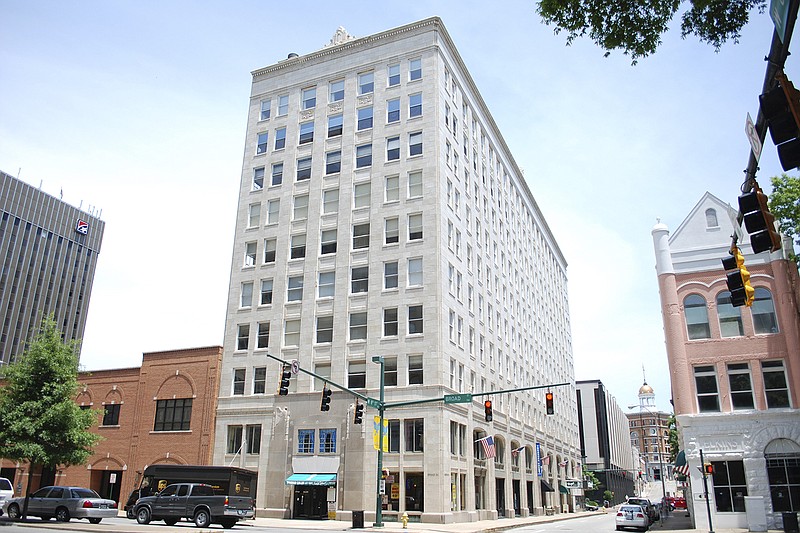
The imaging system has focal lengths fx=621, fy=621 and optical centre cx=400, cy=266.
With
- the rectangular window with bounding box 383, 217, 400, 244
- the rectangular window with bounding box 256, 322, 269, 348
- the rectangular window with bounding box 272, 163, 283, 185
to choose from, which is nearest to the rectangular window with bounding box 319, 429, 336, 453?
the rectangular window with bounding box 256, 322, 269, 348

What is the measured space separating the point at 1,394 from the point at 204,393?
18.2 m

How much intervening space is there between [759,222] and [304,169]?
46.0 metres

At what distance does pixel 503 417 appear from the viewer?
2265 inches

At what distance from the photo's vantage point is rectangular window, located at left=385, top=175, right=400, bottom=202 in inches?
1941

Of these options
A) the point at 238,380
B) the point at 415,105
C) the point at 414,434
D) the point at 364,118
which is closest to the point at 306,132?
the point at 364,118

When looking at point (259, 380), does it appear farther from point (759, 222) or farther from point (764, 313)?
point (759, 222)

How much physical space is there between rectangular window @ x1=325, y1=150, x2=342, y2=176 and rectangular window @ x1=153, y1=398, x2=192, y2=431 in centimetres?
2196

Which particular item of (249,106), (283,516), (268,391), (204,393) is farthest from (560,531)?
(249,106)

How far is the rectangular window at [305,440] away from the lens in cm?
4494

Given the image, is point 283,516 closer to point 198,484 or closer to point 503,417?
point 198,484

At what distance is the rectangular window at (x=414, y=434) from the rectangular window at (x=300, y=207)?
64.2 feet

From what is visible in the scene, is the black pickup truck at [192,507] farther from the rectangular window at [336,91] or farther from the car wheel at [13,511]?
the rectangular window at [336,91]

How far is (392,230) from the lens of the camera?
159 ft

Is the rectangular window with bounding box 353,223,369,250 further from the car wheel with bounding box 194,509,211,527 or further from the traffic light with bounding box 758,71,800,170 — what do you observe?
the traffic light with bounding box 758,71,800,170
